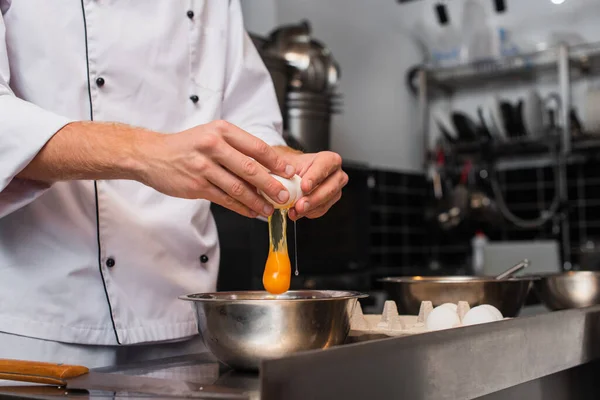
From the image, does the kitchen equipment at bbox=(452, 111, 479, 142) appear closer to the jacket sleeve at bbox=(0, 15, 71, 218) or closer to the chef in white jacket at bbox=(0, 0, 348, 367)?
the chef in white jacket at bbox=(0, 0, 348, 367)

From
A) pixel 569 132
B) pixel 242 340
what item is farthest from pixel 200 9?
pixel 569 132

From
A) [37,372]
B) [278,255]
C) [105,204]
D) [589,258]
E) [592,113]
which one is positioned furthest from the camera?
[592,113]

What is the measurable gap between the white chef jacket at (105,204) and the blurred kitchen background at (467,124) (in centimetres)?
216

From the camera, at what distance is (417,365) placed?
783 mm

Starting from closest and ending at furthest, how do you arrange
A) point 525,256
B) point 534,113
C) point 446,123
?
point 525,256
point 534,113
point 446,123

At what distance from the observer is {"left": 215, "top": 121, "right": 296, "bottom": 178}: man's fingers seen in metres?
0.84

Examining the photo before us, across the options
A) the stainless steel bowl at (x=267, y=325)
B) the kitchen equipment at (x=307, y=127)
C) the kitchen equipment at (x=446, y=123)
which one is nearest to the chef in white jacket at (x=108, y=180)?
the stainless steel bowl at (x=267, y=325)

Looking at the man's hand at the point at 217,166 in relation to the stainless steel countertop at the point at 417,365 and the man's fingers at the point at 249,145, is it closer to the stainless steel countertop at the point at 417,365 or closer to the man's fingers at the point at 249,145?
the man's fingers at the point at 249,145

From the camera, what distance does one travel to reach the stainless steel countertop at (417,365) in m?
0.65

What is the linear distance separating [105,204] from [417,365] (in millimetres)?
589

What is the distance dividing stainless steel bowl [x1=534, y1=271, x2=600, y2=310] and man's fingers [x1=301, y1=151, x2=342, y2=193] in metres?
0.60

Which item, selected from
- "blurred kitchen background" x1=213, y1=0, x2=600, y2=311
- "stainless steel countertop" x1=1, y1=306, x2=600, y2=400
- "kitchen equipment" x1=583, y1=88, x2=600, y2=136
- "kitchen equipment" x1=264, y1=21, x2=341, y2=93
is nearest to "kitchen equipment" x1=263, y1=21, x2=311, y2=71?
"kitchen equipment" x1=264, y1=21, x2=341, y2=93

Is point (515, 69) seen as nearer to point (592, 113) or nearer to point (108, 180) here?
point (592, 113)

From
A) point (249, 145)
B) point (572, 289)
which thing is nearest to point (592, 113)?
point (572, 289)
